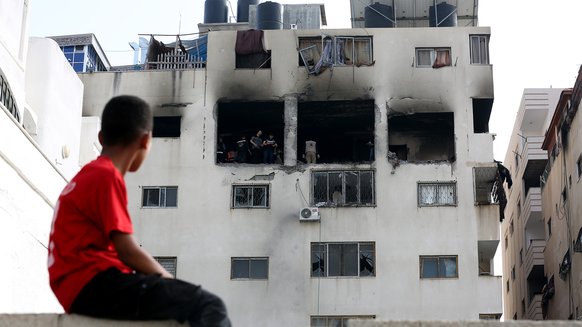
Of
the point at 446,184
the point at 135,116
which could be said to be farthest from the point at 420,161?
the point at 135,116

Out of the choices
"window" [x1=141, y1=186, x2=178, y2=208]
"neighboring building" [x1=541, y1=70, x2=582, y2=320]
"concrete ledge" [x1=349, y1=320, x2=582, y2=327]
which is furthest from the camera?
"neighboring building" [x1=541, y1=70, x2=582, y2=320]

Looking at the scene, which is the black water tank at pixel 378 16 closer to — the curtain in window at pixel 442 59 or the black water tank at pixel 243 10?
the curtain in window at pixel 442 59

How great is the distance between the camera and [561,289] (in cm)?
4284

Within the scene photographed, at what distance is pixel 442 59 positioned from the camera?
128 feet

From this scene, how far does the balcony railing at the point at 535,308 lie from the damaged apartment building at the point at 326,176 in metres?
9.54

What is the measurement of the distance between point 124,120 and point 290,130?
106 feet

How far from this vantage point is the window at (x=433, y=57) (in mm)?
38969

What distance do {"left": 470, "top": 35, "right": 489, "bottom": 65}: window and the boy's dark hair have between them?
33707mm

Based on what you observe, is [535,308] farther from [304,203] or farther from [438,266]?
[304,203]

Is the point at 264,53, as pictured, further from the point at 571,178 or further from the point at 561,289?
the point at 561,289

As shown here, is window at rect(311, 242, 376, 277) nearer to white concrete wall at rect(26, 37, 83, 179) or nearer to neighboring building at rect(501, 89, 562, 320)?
white concrete wall at rect(26, 37, 83, 179)

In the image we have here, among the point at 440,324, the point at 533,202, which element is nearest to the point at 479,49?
the point at 533,202

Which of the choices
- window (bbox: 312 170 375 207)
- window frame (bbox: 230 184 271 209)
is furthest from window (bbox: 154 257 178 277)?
window (bbox: 312 170 375 207)

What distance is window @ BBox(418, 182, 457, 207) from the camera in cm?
3750
